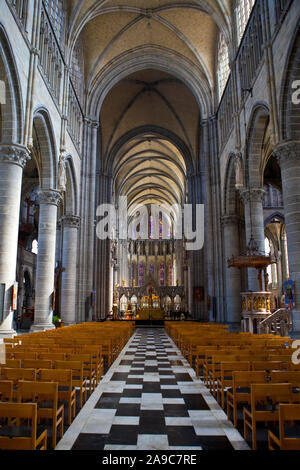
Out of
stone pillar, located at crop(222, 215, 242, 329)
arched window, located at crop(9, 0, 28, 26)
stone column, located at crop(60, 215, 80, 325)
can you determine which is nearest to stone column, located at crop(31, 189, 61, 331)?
stone column, located at crop(60, 215, 80, 325)

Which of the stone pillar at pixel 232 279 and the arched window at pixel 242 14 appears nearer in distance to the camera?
the arched window at pixel 242 14

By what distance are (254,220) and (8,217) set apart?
1088 cm

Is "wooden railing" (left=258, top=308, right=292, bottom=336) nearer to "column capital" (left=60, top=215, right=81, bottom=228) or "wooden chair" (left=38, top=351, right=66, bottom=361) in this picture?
"wooden chair" (left=38, top=351, right=66, bottom=361)

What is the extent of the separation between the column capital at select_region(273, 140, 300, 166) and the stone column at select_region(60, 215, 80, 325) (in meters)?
13.2

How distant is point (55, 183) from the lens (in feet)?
57.0

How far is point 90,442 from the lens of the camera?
4.12 m

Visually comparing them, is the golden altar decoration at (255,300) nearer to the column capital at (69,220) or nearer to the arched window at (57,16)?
the column capital at (69,220)

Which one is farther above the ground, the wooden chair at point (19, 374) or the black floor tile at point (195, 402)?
the wooden chair at point (19, 374)

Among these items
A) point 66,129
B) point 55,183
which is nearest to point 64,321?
point 55,183

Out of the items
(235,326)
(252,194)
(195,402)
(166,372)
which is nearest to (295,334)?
(166,372)

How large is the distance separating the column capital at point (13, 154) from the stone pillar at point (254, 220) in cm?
1019

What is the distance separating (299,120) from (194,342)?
837 cm

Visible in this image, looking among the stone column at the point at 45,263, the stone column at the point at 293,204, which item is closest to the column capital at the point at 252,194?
the stone column at the point at 293,204

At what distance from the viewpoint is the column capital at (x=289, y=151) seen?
39.0 ft
